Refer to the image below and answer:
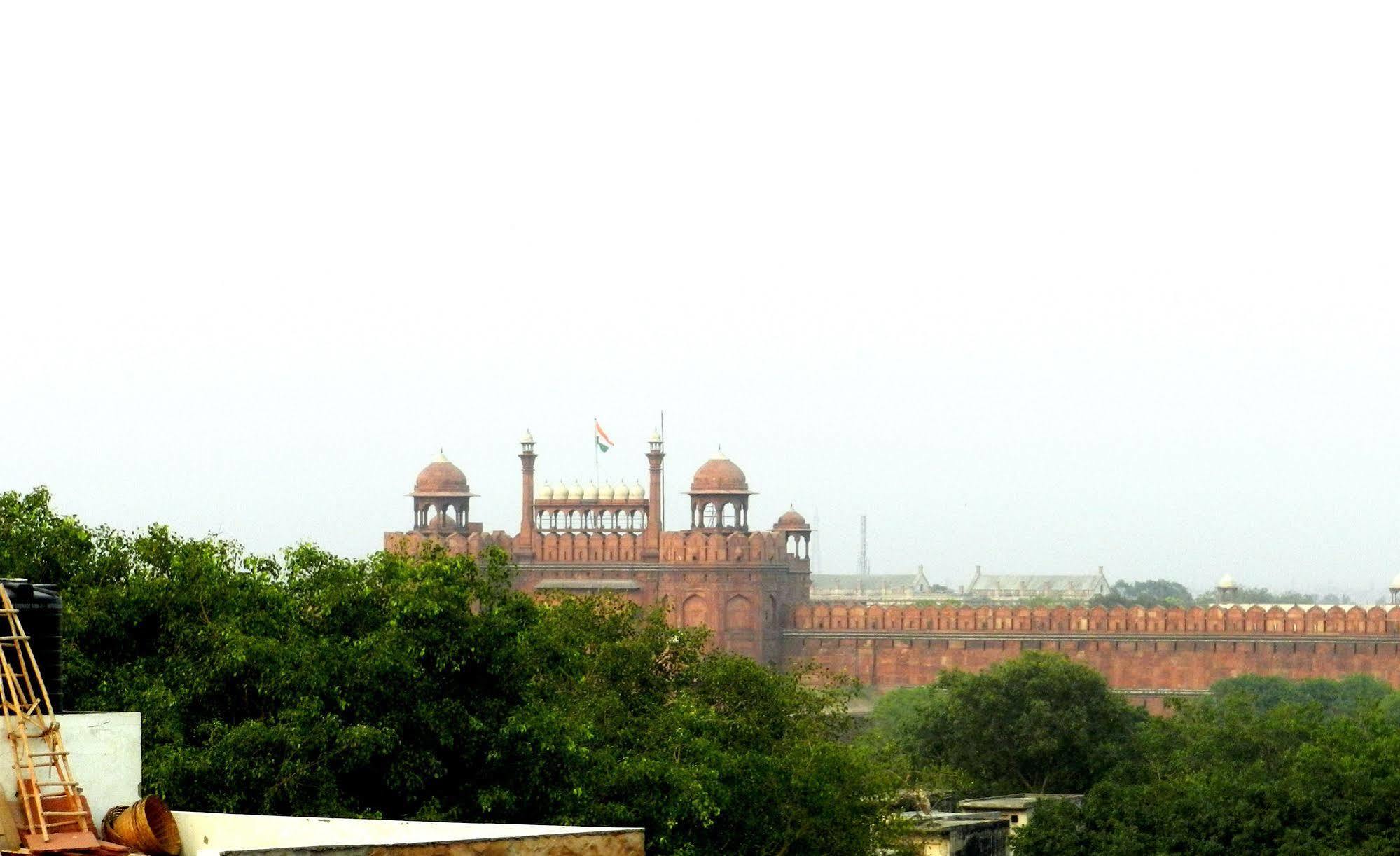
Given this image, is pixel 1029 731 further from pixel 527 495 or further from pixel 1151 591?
pixel 1151 591

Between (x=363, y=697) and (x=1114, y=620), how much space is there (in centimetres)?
4312

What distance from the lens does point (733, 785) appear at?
1850 centimetres

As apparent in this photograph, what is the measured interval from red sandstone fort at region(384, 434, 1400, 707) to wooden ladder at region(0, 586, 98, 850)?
4542 cm

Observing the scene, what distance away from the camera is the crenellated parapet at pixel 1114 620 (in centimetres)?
5619

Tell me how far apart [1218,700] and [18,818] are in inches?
1746

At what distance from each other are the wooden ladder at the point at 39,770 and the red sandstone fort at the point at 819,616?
4542 centimetres

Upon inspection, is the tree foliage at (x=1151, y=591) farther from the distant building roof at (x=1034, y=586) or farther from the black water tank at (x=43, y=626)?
the black water tank at (x=43, y=626)

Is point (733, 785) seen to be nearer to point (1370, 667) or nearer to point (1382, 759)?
point (1382, 759)

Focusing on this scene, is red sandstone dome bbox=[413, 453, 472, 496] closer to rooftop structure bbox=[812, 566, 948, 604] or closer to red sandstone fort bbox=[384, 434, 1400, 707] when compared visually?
red sandstone fort bbox=[384, 434, 1400, 707]

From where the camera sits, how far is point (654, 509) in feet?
187

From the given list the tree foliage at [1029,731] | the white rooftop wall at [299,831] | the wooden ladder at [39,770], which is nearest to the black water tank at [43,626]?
the wooden ladder at [39,770]

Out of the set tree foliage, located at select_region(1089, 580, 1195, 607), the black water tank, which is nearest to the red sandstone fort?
the black water tank

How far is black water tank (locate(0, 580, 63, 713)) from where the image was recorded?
35.7 feet

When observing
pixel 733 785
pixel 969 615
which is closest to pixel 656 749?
pixel 733 785
